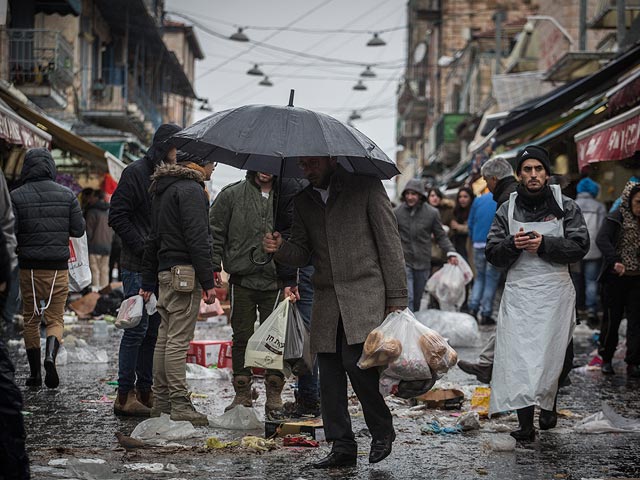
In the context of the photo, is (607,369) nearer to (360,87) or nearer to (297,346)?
(297,346)

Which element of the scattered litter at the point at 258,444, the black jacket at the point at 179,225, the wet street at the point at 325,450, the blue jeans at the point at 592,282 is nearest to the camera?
the wet street at the point at 325,450

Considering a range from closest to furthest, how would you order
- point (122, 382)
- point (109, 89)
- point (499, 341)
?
point (499, 341), point (122, 382), point (109, 89)

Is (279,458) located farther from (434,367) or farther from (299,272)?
(299,272)

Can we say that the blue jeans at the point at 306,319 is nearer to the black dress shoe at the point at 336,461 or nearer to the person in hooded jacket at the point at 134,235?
the person in hooded jacket at the point at 134,235

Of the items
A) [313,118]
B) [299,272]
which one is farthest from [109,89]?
[313,118]

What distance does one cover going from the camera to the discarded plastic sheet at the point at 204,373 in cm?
938

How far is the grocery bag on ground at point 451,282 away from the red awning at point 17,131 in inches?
199

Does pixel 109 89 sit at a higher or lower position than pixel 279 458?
higher

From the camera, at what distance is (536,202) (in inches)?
266

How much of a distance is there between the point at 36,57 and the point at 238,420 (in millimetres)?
17252

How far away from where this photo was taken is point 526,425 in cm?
652

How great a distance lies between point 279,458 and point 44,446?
1.36 m

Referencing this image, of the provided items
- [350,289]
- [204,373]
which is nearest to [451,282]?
[204,373]

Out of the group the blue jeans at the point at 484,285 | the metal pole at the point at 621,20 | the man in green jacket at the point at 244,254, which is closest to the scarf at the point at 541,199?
the man in green jacket at the point at 244,254
